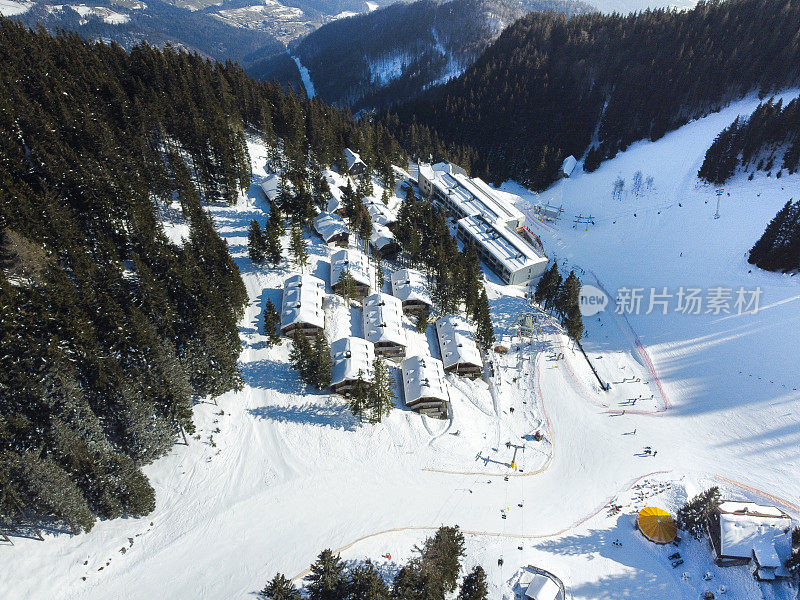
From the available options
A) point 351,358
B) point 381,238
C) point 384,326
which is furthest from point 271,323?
point 381,238

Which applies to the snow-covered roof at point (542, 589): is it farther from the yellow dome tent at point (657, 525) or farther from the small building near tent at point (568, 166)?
the small building near tent at point (568, 166)

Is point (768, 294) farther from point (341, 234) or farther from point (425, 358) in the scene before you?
Answer: point (341, 234)

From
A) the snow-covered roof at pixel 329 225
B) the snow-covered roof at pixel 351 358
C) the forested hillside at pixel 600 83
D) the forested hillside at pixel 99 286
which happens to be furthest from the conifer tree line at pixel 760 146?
the forested hillside at pixel 99 286

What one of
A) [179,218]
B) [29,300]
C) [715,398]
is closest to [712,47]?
[715,398]

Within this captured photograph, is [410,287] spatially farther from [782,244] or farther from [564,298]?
[782,244]

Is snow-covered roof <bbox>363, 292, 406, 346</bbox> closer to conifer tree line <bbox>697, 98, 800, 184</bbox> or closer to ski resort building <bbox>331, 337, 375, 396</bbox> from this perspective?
ski resort building <bbox>331, 337, 375, 396</bbox>

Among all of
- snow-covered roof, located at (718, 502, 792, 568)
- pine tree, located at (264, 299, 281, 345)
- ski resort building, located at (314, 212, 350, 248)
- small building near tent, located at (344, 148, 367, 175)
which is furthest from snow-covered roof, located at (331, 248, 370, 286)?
snow-covered roof, located at (718, 502, 792, 568)
